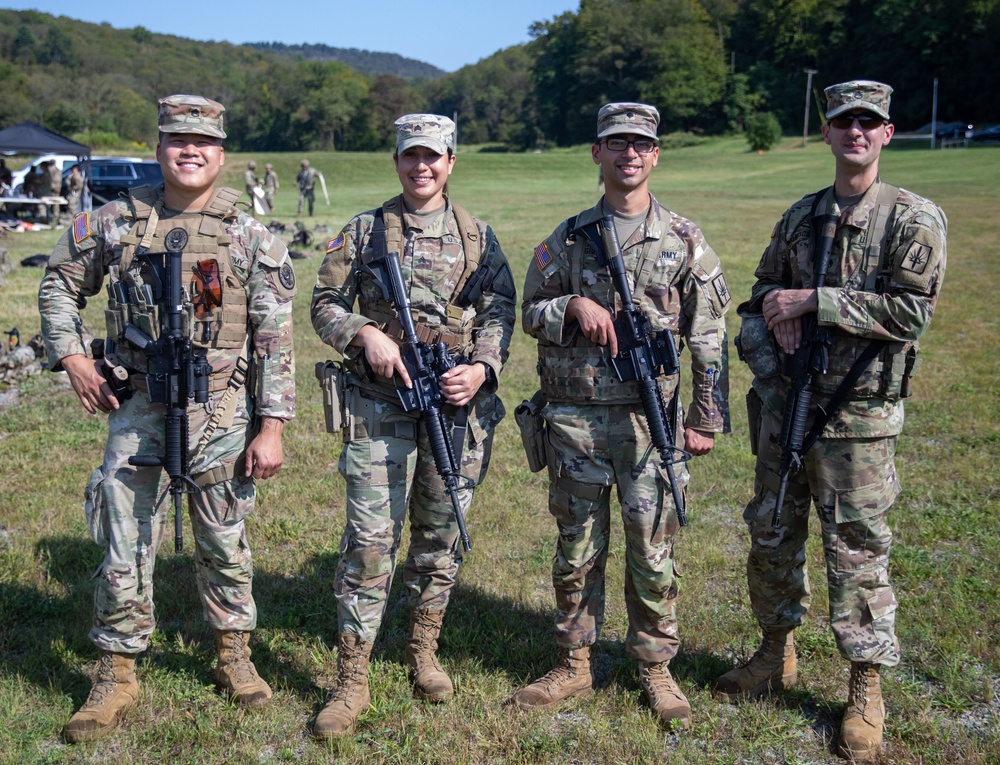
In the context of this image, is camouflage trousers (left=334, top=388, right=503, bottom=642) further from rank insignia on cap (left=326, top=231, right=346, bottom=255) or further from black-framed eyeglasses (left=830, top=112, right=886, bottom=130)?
black-framed eyeglasses (left=830, top=112, right=886, bottom=130)

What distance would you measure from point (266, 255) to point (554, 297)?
131cm

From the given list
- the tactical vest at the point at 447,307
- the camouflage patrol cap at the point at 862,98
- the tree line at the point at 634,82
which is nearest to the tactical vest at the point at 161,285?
the tactical vest at the point at 447,307

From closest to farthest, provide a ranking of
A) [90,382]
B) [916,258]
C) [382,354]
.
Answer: [916,258] < [90,382] < [382,354]

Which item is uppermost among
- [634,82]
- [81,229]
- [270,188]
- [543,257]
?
[634,82]

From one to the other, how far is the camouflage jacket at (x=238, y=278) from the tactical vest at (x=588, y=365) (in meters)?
1.22

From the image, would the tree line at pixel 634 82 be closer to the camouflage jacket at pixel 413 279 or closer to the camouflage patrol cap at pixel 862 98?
the camouflage patrol cap at pixel 862 98

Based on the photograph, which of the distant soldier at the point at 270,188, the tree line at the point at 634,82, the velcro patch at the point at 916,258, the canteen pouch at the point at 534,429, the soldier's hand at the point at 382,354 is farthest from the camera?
the tree line at the point at 634,82

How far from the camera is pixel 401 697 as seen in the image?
418 cm

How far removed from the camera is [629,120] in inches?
150

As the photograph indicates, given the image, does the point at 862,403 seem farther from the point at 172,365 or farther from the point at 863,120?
the point at 172,365

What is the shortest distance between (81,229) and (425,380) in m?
1.62

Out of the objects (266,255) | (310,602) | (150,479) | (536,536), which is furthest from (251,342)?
(536,536)

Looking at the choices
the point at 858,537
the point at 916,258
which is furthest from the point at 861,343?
the point at 858,537

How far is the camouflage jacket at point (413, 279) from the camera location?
411cm
